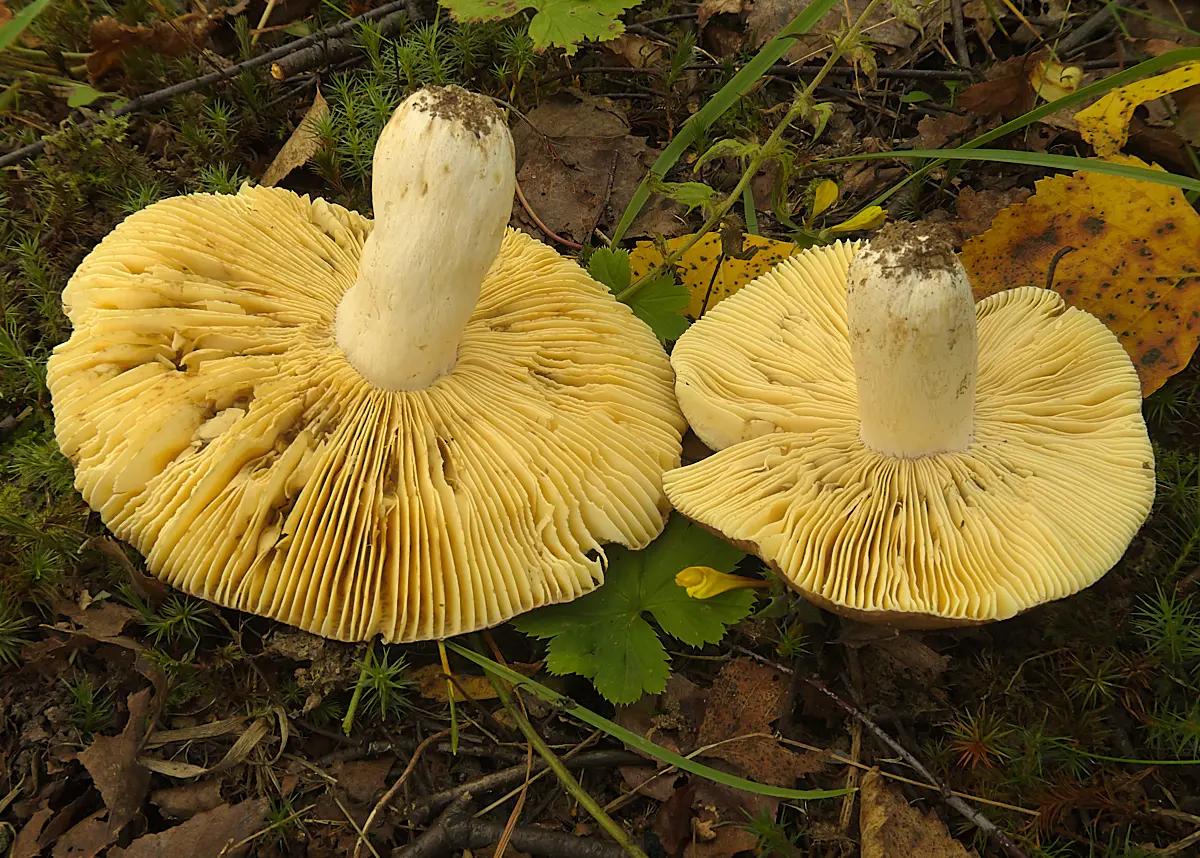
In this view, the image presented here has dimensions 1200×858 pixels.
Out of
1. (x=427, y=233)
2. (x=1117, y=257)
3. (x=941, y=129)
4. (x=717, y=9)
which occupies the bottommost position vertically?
(x=1117, y=257)

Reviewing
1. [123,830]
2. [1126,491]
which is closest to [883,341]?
[1126,491]

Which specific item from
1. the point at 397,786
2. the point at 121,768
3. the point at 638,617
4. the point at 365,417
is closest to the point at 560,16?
the point at 365,417

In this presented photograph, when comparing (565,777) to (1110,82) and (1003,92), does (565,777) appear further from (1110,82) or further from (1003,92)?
(1003,92)

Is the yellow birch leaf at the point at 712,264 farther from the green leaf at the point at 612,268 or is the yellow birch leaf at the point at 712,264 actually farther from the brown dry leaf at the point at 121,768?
the brown dry leaf at the point at 121,768

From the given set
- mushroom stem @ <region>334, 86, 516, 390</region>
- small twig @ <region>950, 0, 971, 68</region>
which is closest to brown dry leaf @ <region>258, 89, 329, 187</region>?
mushroom stem @ <region>334, 86, 516, 390</region>

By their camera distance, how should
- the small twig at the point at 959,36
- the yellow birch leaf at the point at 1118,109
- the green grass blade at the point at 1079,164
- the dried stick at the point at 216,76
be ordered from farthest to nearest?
the small twig at the point at 959,36, the dried stick at the point at 216,76, the yellow birch leaf at the point at 1118,109, the green grass blade at the point at 1079,164

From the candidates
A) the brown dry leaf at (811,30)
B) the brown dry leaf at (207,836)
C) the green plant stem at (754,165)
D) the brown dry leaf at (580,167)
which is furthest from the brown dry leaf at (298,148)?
the brown dry leaf at (207,836)

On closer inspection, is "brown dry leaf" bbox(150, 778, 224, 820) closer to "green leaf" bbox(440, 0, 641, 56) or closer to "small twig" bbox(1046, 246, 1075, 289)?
"green leaf" bbox(440, 0, 641, 56)

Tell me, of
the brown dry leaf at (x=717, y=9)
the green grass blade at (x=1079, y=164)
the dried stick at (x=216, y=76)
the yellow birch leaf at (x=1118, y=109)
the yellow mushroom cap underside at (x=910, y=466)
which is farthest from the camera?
the brown dry leaf at (x=717, y=9)
